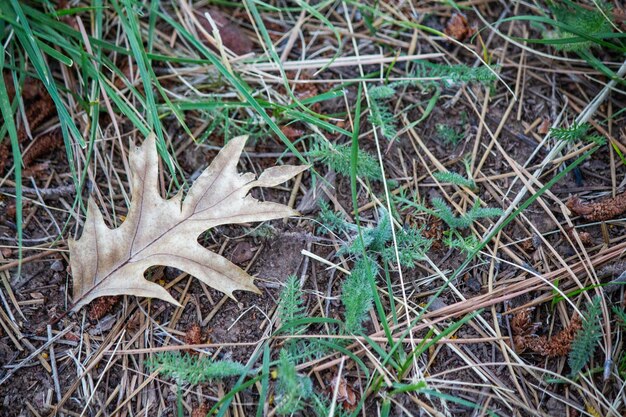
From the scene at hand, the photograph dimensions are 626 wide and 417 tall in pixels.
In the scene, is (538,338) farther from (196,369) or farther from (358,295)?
(196,369)

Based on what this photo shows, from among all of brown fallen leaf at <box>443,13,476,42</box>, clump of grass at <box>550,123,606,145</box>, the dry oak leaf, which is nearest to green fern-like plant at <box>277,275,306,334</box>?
the dry oak leaf

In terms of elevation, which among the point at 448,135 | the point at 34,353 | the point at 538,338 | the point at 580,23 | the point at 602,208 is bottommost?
the point at 538,338

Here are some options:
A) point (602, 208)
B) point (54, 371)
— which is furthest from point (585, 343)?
point (54, 371)

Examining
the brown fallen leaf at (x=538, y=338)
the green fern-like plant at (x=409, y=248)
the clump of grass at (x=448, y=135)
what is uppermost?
the clump of grass at (x=448, y=135)

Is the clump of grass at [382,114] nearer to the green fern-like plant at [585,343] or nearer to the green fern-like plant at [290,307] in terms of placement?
the green fern-like plant at [290,307]

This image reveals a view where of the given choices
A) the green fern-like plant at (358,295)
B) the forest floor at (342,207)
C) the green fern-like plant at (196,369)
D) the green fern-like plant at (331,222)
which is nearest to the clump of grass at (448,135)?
the forest floor at (342,207)

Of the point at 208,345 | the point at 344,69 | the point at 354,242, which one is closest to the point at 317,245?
the point at 354,242

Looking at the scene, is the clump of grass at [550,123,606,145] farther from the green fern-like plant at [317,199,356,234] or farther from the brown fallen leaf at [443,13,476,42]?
the green fern-like plant at [317,199,356,234]

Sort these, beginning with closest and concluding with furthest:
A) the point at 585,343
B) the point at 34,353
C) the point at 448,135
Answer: the point at 585,343 < the point at 34,353 < the point at 448,135
